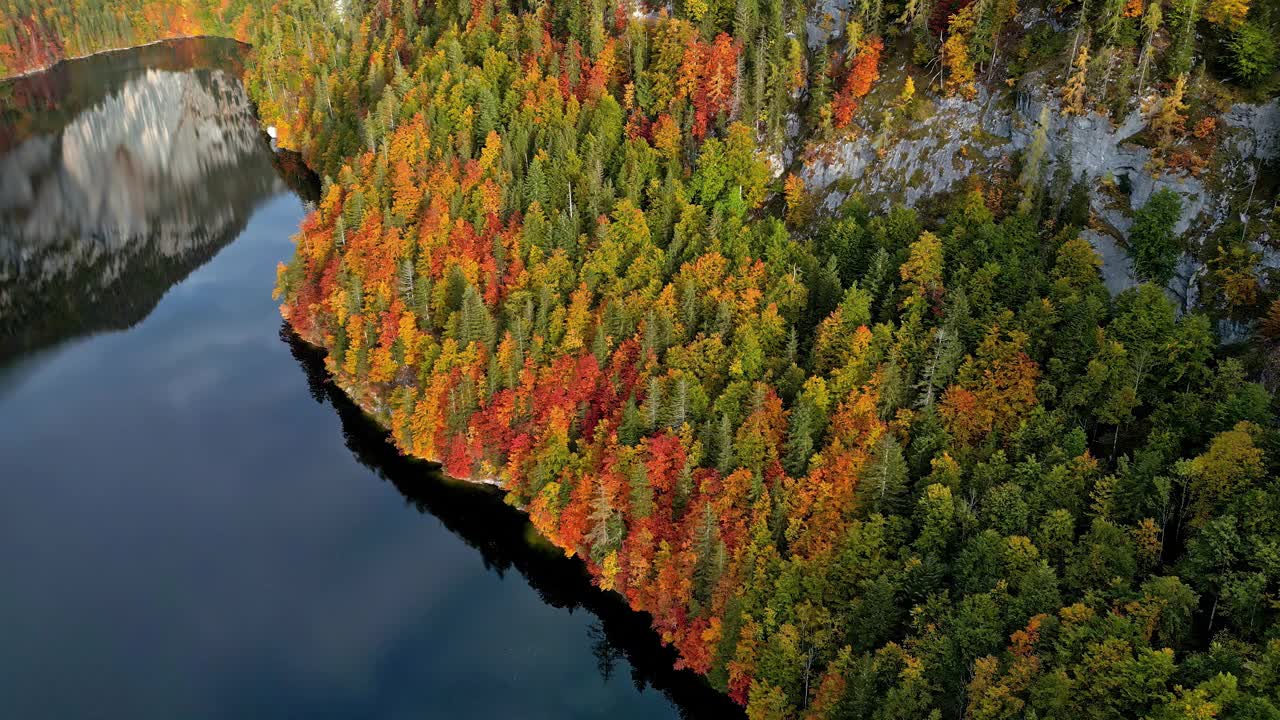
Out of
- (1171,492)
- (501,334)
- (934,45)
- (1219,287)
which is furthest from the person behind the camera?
(934,45)

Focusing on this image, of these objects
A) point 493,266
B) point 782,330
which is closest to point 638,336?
point 782,330

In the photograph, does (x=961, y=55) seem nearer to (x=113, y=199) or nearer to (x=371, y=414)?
(x=371, y=414)

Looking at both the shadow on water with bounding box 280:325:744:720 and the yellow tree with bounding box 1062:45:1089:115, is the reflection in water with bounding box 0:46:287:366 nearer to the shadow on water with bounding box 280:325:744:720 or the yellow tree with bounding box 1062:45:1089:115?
the shadow on water with bounding box 280:325:744:720

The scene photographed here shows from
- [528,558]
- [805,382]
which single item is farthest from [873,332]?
[528,558]

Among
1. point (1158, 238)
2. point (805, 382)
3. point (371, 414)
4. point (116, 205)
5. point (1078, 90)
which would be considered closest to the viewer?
point (1158, 238)

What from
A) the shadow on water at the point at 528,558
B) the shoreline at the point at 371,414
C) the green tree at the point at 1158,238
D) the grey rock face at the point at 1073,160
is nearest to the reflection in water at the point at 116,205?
the shoreline at the point at 371,414

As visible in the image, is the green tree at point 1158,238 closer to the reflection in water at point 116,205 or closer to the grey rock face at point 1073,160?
the grey rock face at point 1073,160

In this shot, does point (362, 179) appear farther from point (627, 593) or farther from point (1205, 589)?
point (1205, 589)
